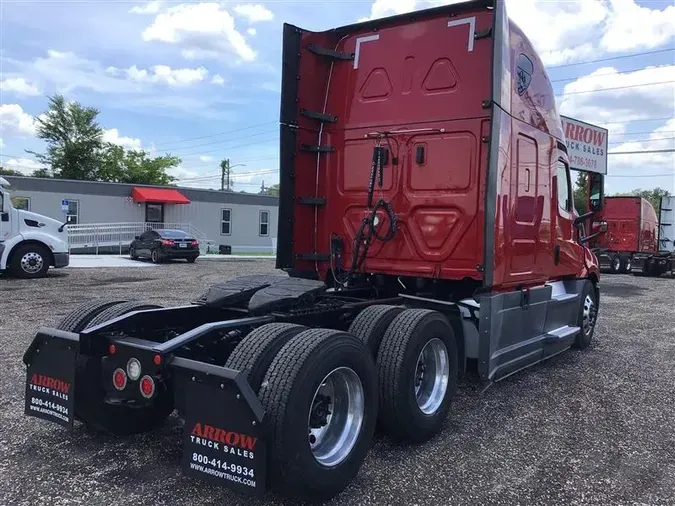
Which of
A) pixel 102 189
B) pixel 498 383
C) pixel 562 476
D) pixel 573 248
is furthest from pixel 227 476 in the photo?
pixel 102 189

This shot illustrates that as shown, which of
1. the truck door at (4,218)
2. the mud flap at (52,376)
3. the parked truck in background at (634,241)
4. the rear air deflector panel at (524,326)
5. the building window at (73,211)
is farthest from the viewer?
the building window at (73,211)

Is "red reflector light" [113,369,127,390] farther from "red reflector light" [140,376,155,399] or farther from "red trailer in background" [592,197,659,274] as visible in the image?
"red trailer in background" [592,197,659,274]

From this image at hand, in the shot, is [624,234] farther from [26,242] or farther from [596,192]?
[26,242]

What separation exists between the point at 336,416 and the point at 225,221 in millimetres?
30656

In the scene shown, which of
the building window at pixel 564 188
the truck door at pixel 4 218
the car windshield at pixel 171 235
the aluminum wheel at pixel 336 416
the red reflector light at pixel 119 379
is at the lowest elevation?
the aluminum wheel at pixel 336 416

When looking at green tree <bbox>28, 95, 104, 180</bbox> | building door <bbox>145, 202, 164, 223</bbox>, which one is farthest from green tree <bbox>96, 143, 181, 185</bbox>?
building door <bbox>145, 202, 164, 223</bbox>

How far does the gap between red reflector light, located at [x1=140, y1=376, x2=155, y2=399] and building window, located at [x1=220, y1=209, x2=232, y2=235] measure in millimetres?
30317

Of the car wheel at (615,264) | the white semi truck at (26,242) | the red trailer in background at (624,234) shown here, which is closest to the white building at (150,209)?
the white semi truck at (26,242)

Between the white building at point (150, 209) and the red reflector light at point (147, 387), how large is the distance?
932 inches

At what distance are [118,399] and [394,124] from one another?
3.58m

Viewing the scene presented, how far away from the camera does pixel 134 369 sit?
3363mm

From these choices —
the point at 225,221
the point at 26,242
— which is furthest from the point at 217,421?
the point at 225,221

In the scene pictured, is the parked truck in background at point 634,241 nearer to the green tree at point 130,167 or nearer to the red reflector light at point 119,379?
the red reflector light at point 119,379

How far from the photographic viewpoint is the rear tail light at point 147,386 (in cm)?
328
